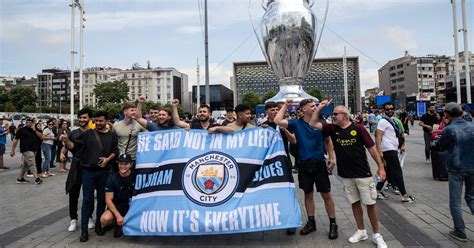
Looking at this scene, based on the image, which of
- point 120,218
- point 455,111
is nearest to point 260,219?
point 120,218

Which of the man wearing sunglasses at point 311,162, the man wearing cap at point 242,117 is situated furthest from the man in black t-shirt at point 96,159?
the man wearing sunglasses at point 311,162

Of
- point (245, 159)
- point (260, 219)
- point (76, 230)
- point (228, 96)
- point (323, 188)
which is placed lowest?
point (76, 230)

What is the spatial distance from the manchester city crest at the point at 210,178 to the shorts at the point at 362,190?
135cm

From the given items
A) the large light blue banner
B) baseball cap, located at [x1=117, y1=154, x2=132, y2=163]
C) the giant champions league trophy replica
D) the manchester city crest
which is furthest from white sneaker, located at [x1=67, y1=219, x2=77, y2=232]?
the giant champions league trophy replica

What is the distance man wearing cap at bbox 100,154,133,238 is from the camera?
4395 mm

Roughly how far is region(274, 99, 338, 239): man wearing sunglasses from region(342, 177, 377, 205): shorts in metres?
0.29

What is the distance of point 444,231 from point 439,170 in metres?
3.93

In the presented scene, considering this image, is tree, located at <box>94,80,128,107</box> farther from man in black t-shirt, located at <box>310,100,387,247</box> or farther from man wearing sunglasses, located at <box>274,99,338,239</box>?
man in black t-shirt, located at <box>310,100,387,247</box>

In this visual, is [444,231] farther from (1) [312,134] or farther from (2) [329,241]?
(1) [312,134]

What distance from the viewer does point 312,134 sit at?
4238 millimetres

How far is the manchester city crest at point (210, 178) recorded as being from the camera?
4.04 m

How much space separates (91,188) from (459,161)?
4639 millimetres

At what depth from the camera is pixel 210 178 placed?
13.4ft

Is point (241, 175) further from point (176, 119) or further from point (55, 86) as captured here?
point (55, 86)
